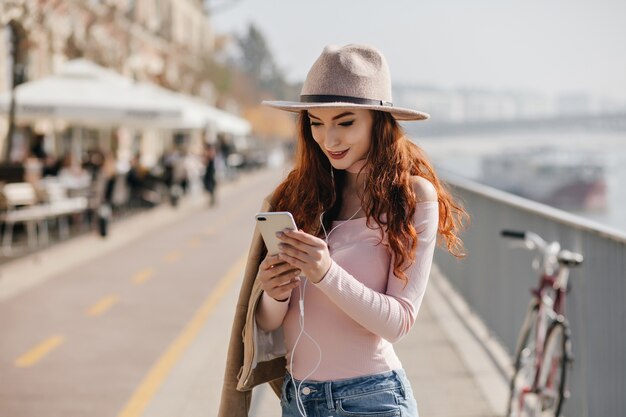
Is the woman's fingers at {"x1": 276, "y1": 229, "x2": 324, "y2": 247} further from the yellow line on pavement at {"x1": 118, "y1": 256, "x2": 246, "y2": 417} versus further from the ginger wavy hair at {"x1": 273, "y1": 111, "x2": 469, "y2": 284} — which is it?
the yellow line on pavement at {"x1": 118, "y1": 256, "x2": 246, "y2": 417}

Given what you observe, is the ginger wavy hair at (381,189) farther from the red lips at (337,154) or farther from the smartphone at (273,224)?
the smartphone at (273,224)

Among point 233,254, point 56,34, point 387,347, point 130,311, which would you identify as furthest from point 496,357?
point 56,34

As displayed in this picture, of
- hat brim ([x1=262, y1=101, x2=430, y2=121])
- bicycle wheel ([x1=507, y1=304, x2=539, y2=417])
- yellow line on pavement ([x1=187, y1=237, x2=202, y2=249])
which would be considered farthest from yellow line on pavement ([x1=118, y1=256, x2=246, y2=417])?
yellow line on pavement ([x1=187, y1=237, x2=202, y2=249])

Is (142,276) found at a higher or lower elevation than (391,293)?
lower

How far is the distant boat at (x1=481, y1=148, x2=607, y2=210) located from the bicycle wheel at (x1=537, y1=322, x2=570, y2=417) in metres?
90.6

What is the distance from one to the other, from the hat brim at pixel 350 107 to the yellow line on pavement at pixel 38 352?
5392 millimetres

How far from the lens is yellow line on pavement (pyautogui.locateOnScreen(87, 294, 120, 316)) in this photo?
382 inches

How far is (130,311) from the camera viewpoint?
32.0 feet

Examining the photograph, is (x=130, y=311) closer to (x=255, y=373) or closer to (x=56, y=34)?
(x=255, y=373)

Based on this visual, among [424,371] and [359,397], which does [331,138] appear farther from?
Answer: [424,371]

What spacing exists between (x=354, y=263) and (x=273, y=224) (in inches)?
12.3

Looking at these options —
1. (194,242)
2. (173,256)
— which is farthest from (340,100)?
(194,242)

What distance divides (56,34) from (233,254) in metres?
16.8

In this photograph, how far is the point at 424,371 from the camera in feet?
23.2
